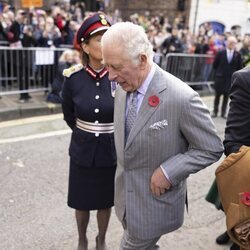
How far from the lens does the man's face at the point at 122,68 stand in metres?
1.88

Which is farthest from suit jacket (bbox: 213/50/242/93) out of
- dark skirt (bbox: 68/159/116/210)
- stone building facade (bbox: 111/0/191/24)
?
stone building facade (bbox: 111/0/191/24)

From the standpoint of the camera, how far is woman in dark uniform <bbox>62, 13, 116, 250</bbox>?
2.71 meters

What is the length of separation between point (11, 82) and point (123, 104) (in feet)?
19.1

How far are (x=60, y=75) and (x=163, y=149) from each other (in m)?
5.67

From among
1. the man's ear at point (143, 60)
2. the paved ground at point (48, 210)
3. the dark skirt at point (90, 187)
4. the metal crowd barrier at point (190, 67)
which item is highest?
the man's ear at point (143, 60)

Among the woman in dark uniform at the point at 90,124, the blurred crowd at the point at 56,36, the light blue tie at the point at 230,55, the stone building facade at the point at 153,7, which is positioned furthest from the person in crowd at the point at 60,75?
the stone building facade at the point at 153,7

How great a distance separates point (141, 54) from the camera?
1.89 metres

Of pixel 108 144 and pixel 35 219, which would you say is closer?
pixel 108 144

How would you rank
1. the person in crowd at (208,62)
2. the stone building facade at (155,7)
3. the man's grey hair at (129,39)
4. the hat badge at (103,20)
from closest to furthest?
the man's grey hair at (129,39) < the hat badge at (103,20) < the person in crowd at (208,62) < the stone building facade at (155,7)

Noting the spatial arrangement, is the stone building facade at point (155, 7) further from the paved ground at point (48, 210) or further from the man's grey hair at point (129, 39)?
the man's grey hair at point (129, 39)

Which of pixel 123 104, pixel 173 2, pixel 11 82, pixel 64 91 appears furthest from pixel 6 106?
pixel 173 2

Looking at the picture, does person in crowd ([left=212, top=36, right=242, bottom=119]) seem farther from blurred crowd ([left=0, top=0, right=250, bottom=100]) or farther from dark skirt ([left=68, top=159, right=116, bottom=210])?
dark skirt ([left=68, top=159, right=116, bottom=210])

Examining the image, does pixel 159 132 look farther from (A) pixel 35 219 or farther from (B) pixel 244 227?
(A) pixel 35 219

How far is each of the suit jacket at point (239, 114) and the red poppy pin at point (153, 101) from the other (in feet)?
1.31
